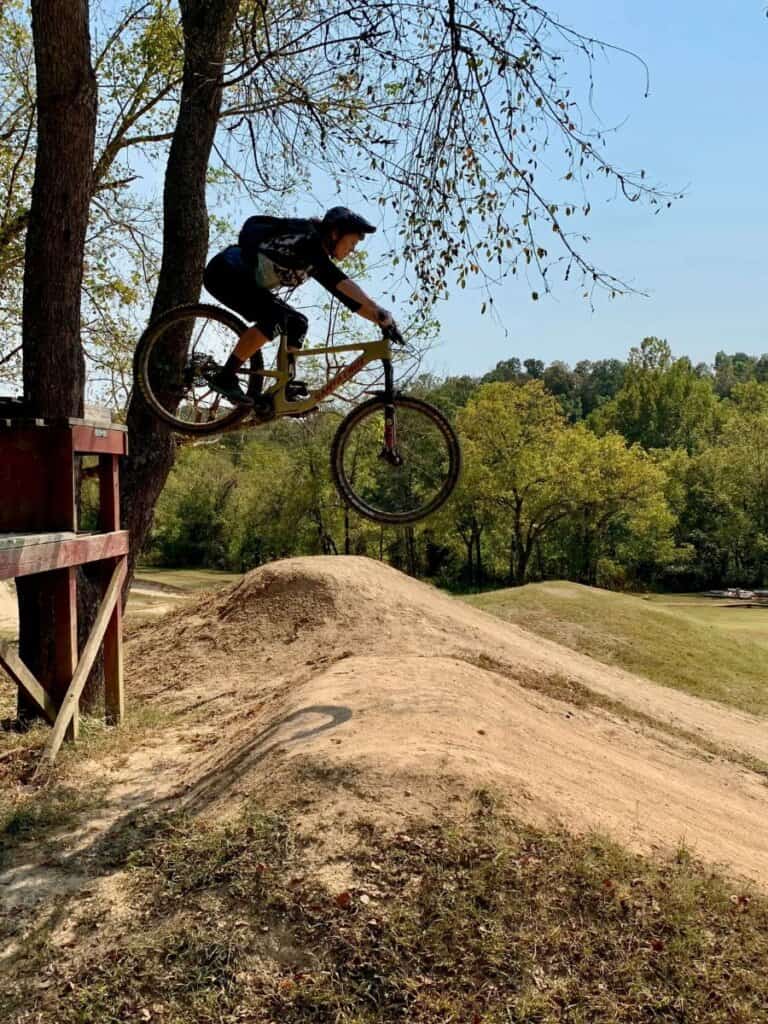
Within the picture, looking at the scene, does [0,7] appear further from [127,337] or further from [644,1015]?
[644,1015]

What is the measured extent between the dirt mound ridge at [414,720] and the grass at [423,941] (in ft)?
1.13

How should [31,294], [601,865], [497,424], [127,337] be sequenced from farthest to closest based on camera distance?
[497,424]
[127,337]
[31,294]
[601,865]

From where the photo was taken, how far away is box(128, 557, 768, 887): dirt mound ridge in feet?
17.6

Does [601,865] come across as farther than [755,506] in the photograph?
No

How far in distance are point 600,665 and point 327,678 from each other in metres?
9.18

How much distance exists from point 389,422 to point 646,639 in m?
14.6

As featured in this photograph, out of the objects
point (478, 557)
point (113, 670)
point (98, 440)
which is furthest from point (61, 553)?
point (478, 557)

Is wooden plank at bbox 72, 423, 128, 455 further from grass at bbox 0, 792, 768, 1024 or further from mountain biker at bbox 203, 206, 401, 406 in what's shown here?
grass at bbox 0, 792, 768, 1024

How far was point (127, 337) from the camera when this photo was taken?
1792 cm

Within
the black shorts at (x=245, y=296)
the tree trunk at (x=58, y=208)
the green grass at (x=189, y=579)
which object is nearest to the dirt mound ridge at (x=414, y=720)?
the black shorts at (x=245, y=296)

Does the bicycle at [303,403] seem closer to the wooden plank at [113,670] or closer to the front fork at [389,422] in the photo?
the front fork at [389,422]

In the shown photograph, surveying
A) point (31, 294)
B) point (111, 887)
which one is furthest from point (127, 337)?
point (111, 887)

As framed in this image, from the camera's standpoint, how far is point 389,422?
610 cm

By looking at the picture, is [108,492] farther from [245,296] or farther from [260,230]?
[260,230]
